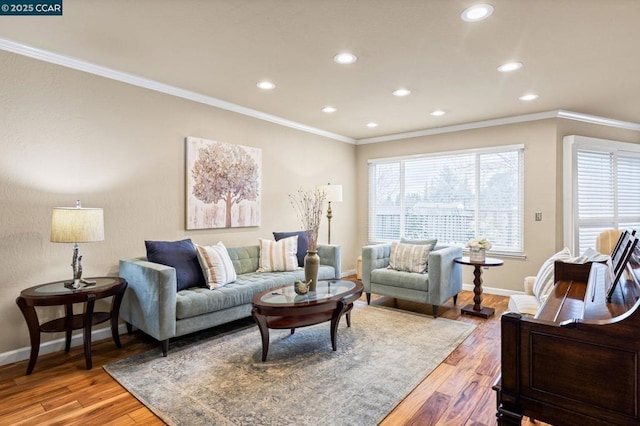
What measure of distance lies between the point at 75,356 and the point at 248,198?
7.88 feet

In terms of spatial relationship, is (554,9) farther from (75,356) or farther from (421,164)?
(75,356)

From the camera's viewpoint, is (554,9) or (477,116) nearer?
(554,9)

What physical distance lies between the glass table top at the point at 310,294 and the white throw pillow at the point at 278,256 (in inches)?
29.1

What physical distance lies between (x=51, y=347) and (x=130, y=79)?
256cm

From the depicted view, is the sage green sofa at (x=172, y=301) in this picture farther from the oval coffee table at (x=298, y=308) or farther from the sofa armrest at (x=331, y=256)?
the sofa armrest at (x=331, y=256)

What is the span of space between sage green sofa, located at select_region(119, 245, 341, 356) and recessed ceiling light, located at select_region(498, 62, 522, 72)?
9.74ft

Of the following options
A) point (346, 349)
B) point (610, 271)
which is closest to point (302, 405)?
point (346, 349)

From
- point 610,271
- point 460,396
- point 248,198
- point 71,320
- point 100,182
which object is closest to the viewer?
point 610,271

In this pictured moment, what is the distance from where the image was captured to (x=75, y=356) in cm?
284

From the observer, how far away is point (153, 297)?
2779mm

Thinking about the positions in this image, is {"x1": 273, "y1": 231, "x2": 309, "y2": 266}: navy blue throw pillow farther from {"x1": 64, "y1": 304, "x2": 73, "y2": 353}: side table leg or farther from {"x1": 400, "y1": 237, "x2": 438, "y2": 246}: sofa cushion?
{"x1": 64, "y1": 304, "x2": 73, "y2": 353}: side table leg

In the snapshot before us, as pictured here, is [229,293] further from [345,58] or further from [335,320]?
[345,58]

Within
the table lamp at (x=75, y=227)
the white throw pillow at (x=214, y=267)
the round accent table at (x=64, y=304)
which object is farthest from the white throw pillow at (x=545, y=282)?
the table lamp at (x=75, y=227)

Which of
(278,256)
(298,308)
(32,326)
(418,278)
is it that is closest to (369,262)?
(418,278)
